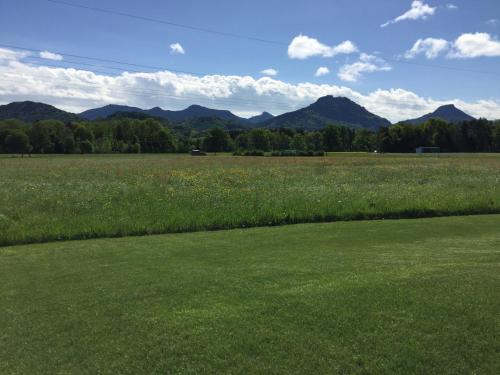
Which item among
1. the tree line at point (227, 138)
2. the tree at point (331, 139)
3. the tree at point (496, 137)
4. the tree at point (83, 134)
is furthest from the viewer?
the tree at point (331, 139)

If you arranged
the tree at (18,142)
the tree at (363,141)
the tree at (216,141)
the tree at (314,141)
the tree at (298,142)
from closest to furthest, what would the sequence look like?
the tree at (18,142) < the tree at (216,141) < the tree at (363,141) < the tree at (314,141) < the tree at (298,142)

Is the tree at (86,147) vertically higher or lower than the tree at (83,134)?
lower

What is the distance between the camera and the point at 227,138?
6875 inches

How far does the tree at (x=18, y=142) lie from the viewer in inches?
5295

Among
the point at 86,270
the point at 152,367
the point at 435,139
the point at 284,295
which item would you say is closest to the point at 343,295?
the point at 284,295

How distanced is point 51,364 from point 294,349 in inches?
111

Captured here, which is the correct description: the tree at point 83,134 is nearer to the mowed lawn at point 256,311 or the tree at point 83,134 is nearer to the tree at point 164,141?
the tree at point 164,141

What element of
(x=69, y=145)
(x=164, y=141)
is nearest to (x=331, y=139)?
(x=164, y=141)

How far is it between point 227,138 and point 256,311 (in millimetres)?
169854

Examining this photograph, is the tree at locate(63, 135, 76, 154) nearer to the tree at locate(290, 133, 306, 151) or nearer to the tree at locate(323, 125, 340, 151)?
the tree at locate(290, 133, 306, 151)

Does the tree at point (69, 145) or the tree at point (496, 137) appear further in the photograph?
the tree at point (69, 145)

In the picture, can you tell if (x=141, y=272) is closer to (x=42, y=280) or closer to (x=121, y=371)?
(x=42, y=280)

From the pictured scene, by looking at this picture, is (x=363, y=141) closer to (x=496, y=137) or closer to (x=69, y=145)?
(x=496, y=137)

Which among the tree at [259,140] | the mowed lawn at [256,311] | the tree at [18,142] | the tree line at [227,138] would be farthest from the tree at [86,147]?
the mowed lawn at [256,311]
